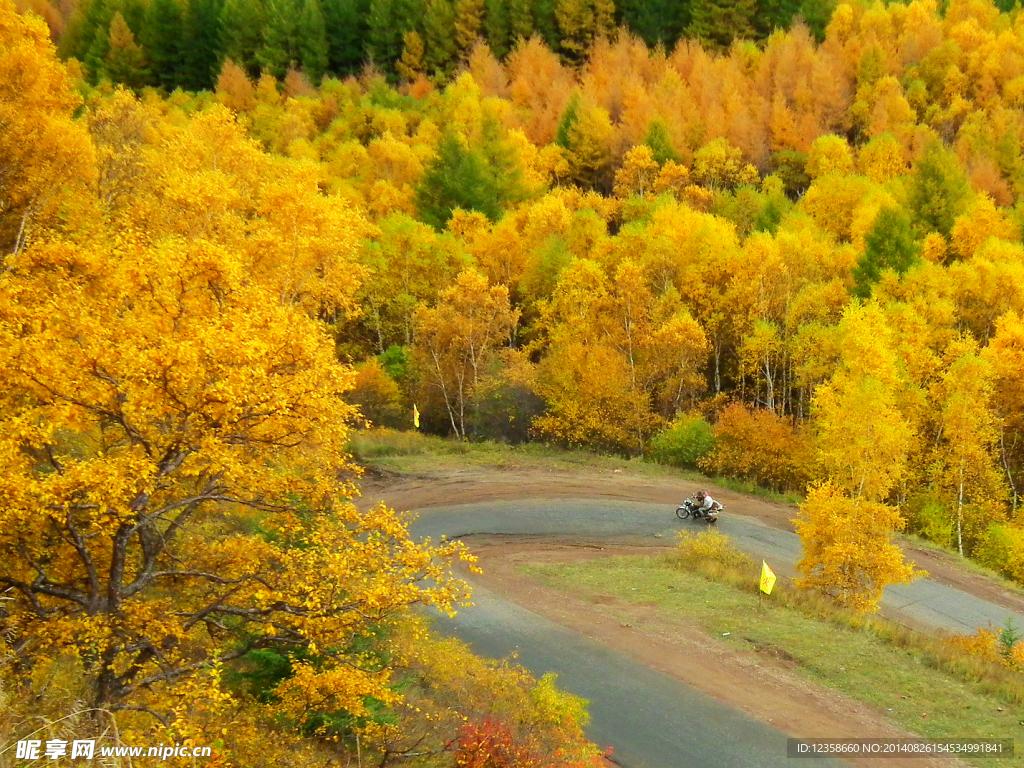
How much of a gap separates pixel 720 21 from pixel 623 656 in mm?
79423

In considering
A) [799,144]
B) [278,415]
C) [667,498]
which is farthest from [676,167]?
[278,415]

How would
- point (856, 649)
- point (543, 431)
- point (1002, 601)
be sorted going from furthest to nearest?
point (543, 431) < point (1002, 601) < point (856, 649)

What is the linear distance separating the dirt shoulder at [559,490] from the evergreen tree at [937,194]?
24.3m

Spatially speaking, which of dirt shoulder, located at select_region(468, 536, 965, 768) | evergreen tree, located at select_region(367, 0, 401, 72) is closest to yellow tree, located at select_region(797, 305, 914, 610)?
dirt shoulder, located at select_region(468, 536, 965, 768)

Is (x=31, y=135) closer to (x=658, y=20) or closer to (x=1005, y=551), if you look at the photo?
(x=1005, y=551)

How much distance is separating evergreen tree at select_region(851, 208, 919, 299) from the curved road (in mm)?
17149

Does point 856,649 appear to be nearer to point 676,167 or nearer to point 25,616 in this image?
point 25,616

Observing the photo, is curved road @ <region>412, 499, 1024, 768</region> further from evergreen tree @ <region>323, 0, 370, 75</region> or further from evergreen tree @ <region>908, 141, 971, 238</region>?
evergreen tree @ <region>323, 0, 370, 75</region>

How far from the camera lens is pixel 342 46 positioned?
88438mm

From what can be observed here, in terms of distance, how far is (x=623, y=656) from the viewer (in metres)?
16.6

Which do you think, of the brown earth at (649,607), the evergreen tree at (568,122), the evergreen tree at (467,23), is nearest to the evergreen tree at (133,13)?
the evergreen tree at (467,23)

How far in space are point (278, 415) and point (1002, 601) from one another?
23.3 m

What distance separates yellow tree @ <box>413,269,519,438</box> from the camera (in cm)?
3575

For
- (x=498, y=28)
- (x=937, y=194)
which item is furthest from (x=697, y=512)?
(x=498, y=28)
